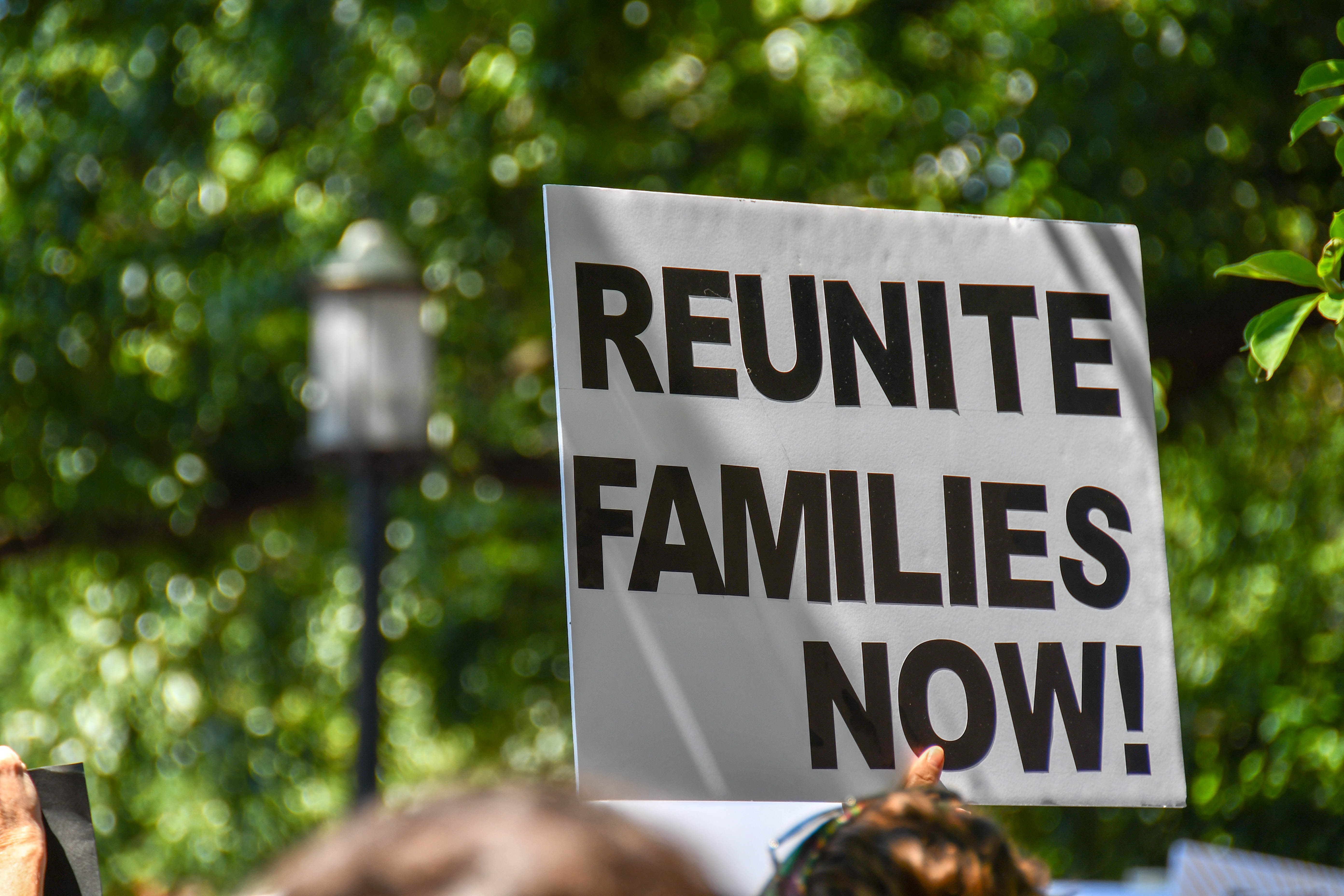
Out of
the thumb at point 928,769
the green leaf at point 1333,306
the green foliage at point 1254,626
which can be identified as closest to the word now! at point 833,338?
the green leaf at point 1333,306

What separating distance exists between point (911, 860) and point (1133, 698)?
1.05 metres

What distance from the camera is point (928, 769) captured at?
67.1 inches

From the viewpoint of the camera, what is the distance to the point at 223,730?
679cm

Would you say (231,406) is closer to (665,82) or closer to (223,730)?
(223,730)

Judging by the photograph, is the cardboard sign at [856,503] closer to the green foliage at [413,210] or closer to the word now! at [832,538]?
the word now! at [832,538]

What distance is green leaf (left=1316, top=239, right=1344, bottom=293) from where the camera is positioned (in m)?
1.81

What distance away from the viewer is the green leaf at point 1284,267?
1775mm

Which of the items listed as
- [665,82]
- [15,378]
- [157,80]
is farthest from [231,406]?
[665,82]

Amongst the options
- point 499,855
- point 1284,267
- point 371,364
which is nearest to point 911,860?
point 499,855

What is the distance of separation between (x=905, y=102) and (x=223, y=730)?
4.07 metres

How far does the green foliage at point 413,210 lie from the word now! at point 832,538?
2063 mm

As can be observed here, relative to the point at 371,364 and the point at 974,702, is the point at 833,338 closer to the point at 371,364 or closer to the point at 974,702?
the point at 974,702

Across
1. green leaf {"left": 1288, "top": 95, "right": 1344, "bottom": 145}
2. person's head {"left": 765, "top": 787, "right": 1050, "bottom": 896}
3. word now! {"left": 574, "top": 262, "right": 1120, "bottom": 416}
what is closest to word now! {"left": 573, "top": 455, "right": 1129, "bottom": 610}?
word now! {"left": 574, "top": 262, "right": 1120, "bottom": 416}

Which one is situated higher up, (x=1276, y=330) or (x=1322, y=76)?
(x=1322, y=76)
